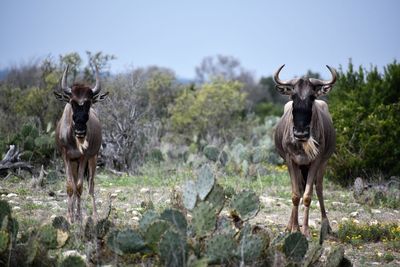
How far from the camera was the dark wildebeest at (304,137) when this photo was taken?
8047mm

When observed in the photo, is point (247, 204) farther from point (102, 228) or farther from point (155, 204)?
point (155, 204)

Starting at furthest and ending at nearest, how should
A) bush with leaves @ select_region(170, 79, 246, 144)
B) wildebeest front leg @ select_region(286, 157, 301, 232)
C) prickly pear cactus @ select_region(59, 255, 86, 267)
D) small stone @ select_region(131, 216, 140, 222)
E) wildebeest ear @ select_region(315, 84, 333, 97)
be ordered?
bush with leaves @ select_region(170, 79, 246, 144) → small stone @ select_region(131, 216, 140, 222) → wildebeest front leg @ select_region(286, 157, 301, 232) → wildebeest ear @ select_region(315, 84, 333, 97) → prickly pear cactus @ select_region(59, 255, 86, 267)

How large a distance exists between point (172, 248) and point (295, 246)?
4.64 ft

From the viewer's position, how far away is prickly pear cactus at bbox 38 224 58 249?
5.79 m

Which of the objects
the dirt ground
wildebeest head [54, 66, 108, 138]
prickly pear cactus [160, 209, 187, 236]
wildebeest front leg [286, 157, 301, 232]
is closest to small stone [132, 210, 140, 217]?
the dirt ground

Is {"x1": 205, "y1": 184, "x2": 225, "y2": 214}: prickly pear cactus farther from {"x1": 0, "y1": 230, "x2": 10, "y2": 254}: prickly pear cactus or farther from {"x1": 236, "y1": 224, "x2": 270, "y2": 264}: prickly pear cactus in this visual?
{"x1": 0, "y1": 230, "x2": 10, "y2": 254}: prickly pear cactus

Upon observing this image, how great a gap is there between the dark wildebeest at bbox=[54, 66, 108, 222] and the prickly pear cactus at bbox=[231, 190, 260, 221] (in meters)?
2.94

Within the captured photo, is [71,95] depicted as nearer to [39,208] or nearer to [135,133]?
[39,208]

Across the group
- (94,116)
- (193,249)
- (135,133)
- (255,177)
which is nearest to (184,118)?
(135,133)

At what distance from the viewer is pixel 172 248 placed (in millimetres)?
5418

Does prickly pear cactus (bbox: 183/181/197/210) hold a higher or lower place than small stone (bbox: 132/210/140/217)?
higher

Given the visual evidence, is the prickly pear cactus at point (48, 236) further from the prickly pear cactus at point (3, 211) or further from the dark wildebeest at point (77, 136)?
the dark wildebeest at point (77, 136)

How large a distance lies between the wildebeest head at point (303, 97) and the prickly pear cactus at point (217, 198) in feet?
7.21

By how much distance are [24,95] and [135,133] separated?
5.32m
